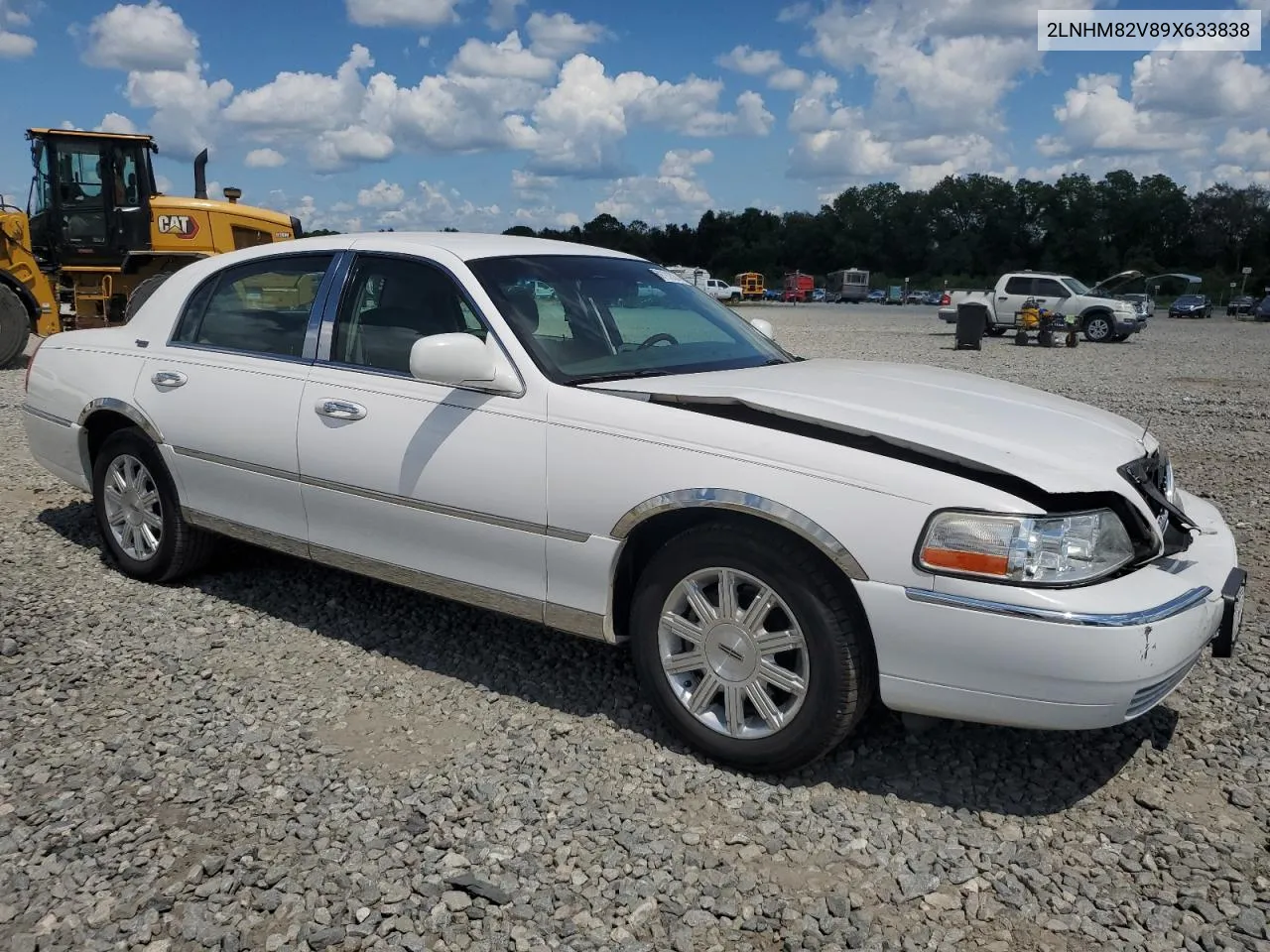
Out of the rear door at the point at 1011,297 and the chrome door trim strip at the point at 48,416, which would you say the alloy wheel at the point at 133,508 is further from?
the rear door at the point at 1011,297

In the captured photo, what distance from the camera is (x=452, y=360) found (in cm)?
346

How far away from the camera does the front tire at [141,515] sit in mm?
4809

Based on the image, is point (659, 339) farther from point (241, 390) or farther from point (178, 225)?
point (178, 225)

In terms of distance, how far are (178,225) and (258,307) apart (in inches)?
515

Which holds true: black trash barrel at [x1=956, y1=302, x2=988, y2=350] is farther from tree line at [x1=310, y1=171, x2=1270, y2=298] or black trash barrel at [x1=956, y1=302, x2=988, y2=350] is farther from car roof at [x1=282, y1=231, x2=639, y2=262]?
tree line at [x1=310, y1=171, x2=1270, y2=298]

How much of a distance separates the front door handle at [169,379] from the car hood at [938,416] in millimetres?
2182

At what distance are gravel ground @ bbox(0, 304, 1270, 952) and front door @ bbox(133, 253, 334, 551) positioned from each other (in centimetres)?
58

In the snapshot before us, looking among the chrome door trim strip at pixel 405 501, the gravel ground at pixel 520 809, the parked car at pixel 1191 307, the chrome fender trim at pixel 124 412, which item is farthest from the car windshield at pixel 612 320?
the parked car at pixel 1191 307

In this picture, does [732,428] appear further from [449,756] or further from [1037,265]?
[1037,265]

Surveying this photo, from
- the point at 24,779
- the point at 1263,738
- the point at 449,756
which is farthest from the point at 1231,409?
the point at 24,779

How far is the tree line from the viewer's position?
103875 millimetres

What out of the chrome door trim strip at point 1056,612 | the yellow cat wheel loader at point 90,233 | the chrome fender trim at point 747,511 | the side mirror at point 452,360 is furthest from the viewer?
the yellow cat wheel loader at point 90,233

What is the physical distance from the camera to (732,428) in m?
3.17

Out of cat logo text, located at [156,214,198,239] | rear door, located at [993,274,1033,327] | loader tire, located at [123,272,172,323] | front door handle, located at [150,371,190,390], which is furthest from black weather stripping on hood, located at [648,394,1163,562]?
rear door, located at [993,274,1033,327]
